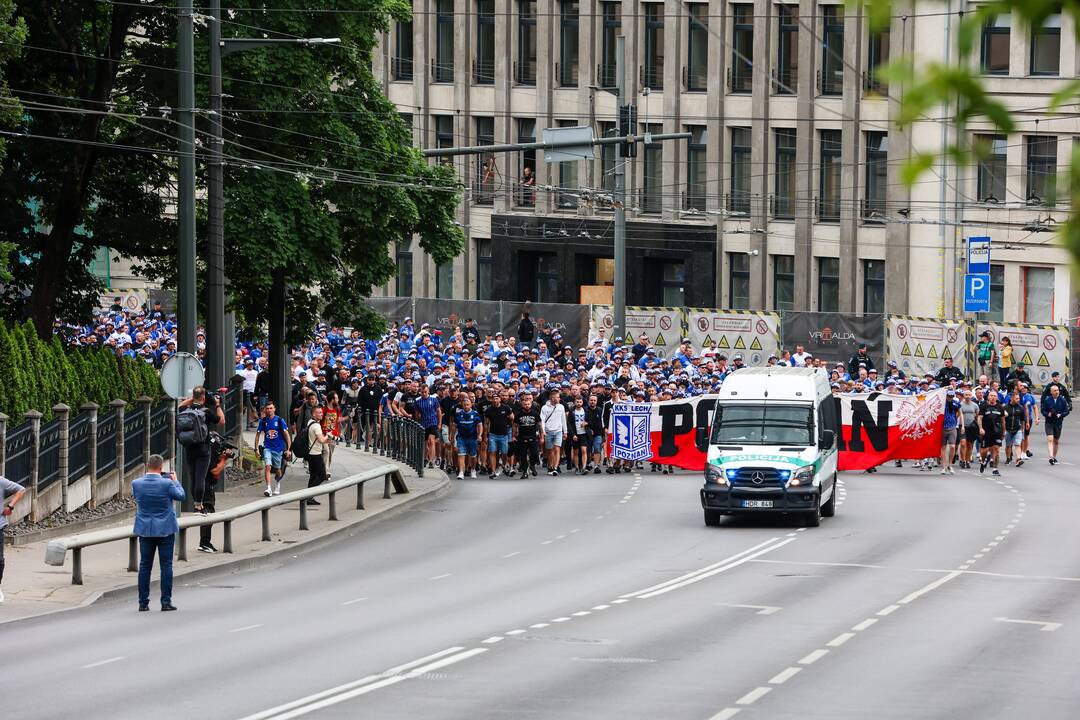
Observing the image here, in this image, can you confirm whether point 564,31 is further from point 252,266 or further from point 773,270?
point 252,266

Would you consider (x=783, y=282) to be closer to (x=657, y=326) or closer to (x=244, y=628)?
(x=657, y=326)

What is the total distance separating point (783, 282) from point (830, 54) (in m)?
8.01

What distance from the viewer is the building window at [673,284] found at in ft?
221

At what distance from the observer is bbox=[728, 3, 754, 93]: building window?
6488cm

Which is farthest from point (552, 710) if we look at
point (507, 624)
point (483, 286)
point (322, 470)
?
point (483, 286)

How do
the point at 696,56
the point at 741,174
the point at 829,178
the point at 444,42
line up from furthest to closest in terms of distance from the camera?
the point at 444,42, the point at 696,56, the point at 741,174, the point at 829,178

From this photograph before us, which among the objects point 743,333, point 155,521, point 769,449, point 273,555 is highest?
point 743,333

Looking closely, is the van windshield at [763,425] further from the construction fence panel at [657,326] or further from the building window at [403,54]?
the building window at [403,54]

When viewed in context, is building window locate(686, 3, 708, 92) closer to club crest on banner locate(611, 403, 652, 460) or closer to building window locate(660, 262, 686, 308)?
building window locate(660, 262, 686, 308)

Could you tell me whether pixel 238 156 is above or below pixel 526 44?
below

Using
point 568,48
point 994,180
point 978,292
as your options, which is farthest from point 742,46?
point 978,292

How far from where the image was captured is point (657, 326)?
54031 mm

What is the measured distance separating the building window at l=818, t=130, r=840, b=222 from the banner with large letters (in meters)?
26.5

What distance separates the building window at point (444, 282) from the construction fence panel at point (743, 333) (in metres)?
21.5
